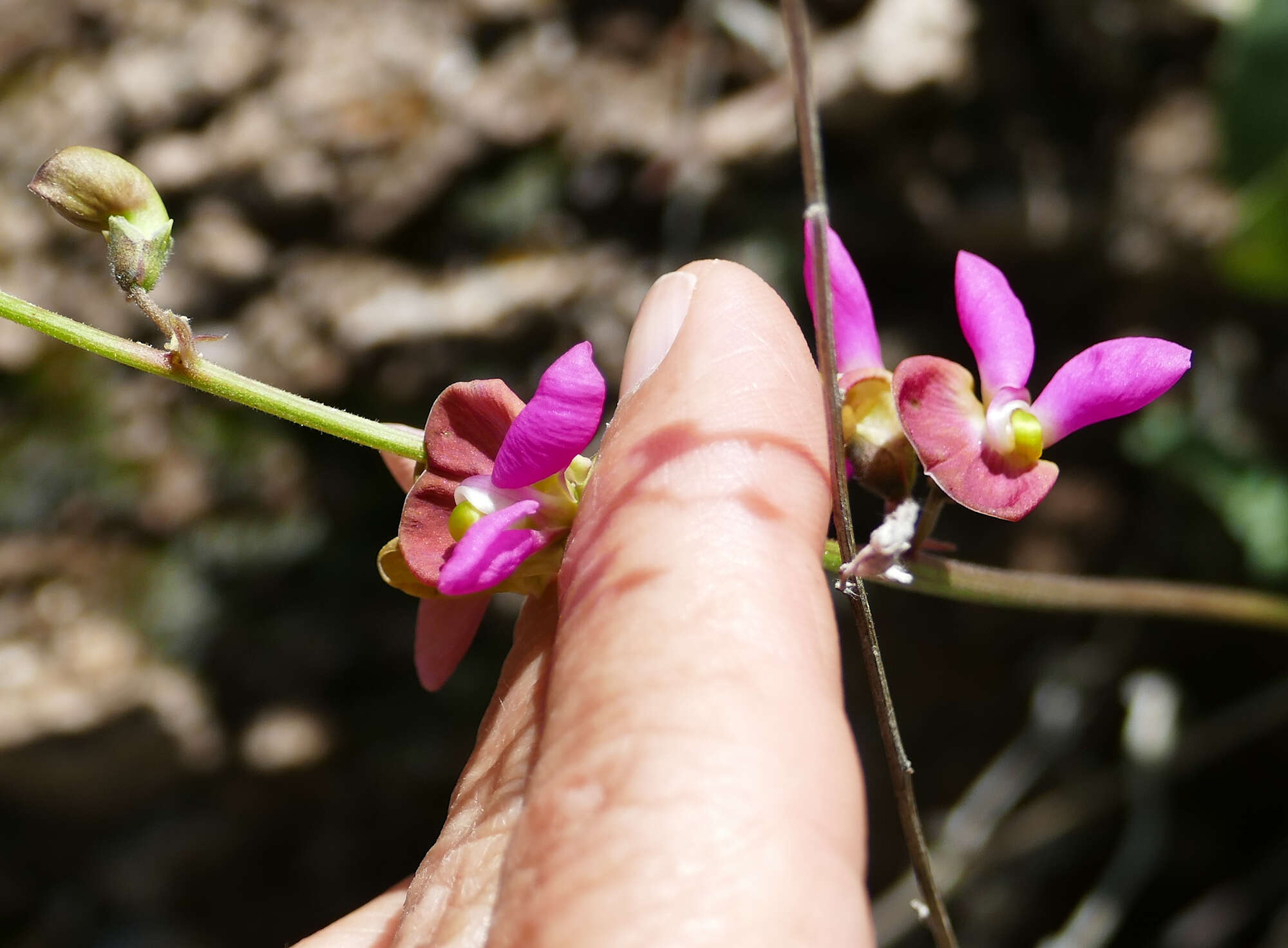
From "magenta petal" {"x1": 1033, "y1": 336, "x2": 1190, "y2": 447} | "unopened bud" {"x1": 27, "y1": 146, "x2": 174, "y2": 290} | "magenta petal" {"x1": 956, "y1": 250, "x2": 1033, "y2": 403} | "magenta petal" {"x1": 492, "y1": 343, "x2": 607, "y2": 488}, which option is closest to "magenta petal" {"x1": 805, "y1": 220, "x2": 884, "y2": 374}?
"magenta petal" {"x1": 956, "y1": 250, "x2": 1033, "y2": 403}

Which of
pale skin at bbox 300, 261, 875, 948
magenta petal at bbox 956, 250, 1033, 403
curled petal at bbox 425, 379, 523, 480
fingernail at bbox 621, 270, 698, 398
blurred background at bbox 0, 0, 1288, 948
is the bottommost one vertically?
pale skin at bbox 300, 261, 875, 948

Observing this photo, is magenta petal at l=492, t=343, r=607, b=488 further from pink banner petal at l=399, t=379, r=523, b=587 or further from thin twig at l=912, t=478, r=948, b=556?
thin twig at l=912, t=478, r=948, b=556

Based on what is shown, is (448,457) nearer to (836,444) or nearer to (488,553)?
(488,553)

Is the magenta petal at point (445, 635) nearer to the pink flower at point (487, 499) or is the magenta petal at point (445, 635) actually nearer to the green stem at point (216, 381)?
the pink flower at point (487, 499)

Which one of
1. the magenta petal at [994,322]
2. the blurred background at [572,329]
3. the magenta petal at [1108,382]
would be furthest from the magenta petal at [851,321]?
the blurred background at [572,329]

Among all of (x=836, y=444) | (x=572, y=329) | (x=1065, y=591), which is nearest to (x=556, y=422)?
(x=836, y=444)

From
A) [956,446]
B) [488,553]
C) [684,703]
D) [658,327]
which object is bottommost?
[684,703]
